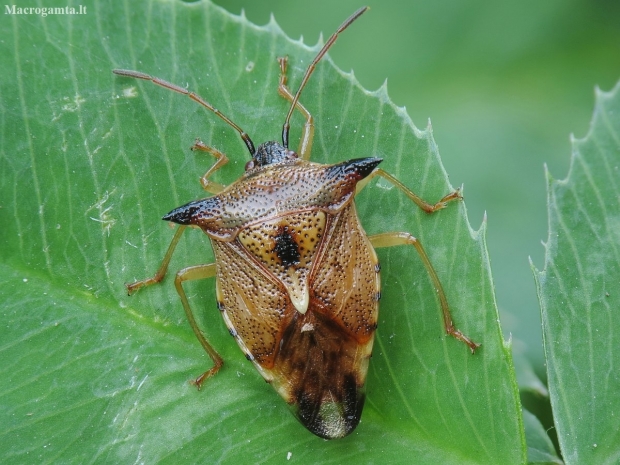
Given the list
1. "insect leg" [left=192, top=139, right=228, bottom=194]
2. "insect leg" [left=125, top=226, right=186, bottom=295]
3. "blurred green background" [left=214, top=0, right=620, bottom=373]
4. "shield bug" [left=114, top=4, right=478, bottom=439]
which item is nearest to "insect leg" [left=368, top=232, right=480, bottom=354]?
"shield bug" [left=114, top=4, right=478, bottom=439]

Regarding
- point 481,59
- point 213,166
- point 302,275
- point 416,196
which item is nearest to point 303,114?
point 213,166

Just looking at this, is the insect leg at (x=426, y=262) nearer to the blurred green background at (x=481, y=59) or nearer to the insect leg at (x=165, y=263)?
the insect leg at (x=165, y=263)

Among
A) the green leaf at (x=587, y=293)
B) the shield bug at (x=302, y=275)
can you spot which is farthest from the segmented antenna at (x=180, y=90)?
the green leaf at (x=587, y=293)

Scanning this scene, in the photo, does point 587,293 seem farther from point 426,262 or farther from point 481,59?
point 481,59

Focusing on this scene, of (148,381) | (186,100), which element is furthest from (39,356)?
(186,100)

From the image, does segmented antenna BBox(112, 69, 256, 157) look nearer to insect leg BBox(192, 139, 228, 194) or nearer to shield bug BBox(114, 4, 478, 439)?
shield bug BBox(114, 4, 478, 439)

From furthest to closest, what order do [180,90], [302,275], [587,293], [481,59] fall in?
1. [481,59]
2. [180,90]
3. [302,275]
4. [587,293]

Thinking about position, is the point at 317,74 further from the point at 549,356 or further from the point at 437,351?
the point at 549,356
